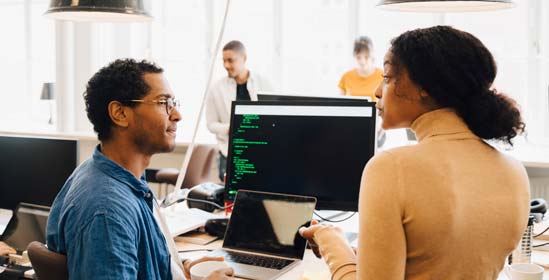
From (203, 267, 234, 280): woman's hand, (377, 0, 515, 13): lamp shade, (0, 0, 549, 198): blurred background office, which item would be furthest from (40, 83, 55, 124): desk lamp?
(203, 267, 234, 280): woman's hand

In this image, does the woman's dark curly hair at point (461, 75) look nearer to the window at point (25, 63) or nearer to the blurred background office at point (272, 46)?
the blurred background office at point (272, 46)

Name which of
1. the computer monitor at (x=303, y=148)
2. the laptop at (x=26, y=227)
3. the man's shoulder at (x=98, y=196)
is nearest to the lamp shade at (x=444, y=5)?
the computer monitor at (x=303, y=148)

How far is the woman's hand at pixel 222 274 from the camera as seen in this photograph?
1491 mm

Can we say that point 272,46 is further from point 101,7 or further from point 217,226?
point 217,226

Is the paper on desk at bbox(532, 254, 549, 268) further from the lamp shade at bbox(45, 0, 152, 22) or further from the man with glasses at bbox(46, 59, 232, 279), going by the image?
the lamp shade at bbox(45, 0, 152, 22)


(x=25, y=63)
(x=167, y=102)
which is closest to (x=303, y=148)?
(x=167, y=102)

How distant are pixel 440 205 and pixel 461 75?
0.25 meters

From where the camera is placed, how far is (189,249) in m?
1.98

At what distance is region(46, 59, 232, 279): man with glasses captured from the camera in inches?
48.9

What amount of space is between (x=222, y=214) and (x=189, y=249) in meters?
0.42

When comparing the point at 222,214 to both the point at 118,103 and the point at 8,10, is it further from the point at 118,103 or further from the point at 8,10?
the point at 8,10

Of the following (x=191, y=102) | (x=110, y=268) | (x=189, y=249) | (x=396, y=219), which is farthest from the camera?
(x=191, y=102)

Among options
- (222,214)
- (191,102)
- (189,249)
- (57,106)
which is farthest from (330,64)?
(189,249)

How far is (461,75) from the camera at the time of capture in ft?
3.77
